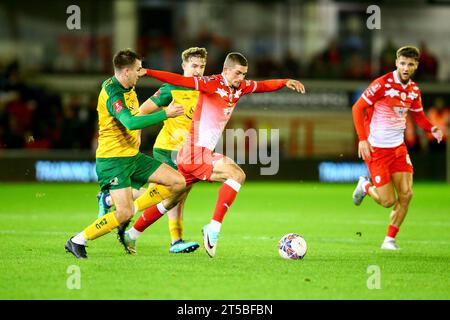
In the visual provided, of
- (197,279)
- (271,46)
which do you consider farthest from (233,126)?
(197,279)

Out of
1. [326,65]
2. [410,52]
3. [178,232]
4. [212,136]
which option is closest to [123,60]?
[212,136]

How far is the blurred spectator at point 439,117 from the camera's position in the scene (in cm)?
2375

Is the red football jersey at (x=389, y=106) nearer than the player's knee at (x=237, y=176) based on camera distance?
No

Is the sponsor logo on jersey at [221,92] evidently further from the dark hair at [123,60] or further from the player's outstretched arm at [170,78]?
the dark hair at [123,60]

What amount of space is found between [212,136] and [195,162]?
1.11 ft

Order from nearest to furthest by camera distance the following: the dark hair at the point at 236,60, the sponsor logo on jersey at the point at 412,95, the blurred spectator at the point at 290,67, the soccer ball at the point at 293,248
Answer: the soccer ball at the point at 293,248 < the dark hair at the point at 236,60 < the sponsor logo on jersey at the point at 412,95 < the blurred spectator at the point at 290,67

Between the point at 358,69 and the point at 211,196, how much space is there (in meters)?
8.68

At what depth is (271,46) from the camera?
25781 millimetres

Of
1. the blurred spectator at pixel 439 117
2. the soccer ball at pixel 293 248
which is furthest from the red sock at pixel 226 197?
the blurred spectator at pixel 439 117

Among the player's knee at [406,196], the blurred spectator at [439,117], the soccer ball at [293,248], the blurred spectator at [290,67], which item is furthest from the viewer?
the blurred spectator at [290,67]

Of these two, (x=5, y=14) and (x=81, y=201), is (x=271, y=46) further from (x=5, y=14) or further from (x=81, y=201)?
(x=81, y=201)

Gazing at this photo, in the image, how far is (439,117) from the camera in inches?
942

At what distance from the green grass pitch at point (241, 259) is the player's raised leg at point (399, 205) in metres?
0.24

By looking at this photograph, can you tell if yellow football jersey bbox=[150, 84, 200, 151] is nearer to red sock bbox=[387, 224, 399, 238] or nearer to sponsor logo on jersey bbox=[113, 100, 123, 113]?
sponsor logo on jersey bbox=[113, 100, 123, 113]
